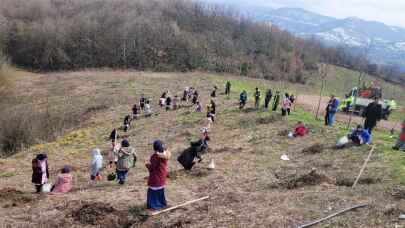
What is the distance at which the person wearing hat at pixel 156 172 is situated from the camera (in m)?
11.9

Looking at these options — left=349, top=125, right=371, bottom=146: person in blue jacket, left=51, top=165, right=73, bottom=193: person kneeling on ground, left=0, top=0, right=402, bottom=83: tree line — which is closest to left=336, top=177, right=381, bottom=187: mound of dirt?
left=349, top=125, right=371, bottom=146: person in blue jacket

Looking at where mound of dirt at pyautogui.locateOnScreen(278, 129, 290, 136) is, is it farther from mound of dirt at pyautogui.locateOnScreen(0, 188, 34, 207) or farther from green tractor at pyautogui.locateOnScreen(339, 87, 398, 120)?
mound of dirt at pyautogui.locateOnScreen(0, 188, 34, 207)

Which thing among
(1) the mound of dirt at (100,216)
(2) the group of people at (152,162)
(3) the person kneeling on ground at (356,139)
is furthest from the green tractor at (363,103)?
(1) the mound of dirt at (100,216)

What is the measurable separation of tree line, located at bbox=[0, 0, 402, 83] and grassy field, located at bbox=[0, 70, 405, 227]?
41.3 m

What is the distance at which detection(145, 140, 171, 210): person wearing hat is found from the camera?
11867mm

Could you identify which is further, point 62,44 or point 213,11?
point 213,11

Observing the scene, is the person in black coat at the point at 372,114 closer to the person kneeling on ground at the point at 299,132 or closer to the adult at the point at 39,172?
the person kneeling on ground at the point at 299,132

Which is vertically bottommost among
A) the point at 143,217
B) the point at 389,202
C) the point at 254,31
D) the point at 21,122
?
the point at 21,122

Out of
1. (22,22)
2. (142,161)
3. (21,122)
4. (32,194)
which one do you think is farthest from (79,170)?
(22,22)

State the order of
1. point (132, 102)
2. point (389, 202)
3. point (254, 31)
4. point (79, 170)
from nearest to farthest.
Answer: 1. point (389, 202)
2. point (79, 170)
3. point (132, 102)
4. point (254, 31)

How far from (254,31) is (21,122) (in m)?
62.8

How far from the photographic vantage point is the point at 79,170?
19.6 m

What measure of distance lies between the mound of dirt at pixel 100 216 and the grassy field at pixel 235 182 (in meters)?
0.03

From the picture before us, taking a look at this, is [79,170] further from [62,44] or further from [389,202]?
[62,44]
